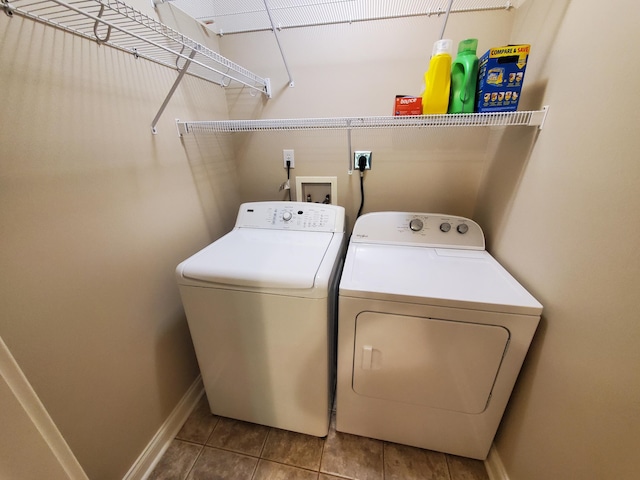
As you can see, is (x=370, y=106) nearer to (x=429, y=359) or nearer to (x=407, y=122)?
(x=407, y=122)

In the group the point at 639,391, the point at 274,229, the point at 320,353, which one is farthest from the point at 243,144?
the point at 639,391

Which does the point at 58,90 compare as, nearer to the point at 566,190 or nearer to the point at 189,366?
the point at 189,366

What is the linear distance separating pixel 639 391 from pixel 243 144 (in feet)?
6.65

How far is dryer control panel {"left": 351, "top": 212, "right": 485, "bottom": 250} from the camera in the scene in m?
1.37

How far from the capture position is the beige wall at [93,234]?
740 millimetres

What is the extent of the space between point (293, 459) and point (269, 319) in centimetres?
81

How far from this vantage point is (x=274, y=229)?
152cm

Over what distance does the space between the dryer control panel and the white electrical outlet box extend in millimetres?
359

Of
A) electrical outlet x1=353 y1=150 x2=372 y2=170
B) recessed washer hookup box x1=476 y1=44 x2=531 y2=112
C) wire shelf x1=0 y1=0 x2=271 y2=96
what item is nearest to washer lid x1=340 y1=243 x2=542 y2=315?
electrical outlet x1=353 y1=150 x2=372 y2=170

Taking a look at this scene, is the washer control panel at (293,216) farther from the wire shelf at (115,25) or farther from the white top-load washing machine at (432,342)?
the wire shelf at (115,25)

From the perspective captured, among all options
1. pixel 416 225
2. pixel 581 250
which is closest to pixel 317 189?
pixel 416 225

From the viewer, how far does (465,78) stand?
3.55ft

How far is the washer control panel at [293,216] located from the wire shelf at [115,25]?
736 millimetres

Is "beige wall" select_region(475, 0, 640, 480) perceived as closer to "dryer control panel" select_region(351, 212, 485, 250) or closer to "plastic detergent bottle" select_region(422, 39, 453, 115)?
"dryer control panel" select_region(351, 212, 485, 250)
